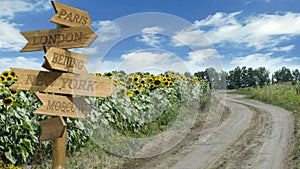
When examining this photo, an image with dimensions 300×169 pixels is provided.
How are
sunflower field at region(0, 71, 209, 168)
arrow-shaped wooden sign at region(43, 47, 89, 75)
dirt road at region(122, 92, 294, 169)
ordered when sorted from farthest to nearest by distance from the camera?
1. dirt road at region(122, 92, 294, 169)
2. sunflower field at region(0, 71, 209, 168)
3. arrow-shaped wooden sign at region(43, 47, 89, 75)

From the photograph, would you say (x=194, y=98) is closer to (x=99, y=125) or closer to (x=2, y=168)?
(x=99, y=125)

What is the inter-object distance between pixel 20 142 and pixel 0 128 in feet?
1.35

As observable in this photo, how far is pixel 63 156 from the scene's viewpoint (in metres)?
4.12

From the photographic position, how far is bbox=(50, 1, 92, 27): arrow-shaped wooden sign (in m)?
4.13

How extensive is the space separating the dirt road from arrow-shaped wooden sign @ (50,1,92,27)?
298cm

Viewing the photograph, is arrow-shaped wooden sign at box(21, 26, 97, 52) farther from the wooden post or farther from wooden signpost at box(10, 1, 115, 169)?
the wooden post

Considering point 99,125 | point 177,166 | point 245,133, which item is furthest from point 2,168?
point 245,133

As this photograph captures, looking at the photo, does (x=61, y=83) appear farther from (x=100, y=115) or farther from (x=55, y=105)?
(x=100, y=115)

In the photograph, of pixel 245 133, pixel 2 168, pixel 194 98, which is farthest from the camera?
pixel 194 98

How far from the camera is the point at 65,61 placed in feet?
13.5

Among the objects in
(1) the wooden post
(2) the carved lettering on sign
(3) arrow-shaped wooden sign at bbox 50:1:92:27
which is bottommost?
(1) the wooden post

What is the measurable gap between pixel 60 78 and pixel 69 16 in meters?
0.82

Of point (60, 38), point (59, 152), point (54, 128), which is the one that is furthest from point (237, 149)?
point (60, 38)

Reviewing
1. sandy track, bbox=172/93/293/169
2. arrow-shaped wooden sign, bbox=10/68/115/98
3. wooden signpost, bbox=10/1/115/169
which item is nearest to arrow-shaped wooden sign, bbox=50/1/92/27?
wooden signpost, bbox=10/1/115/169
